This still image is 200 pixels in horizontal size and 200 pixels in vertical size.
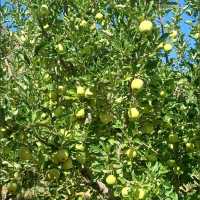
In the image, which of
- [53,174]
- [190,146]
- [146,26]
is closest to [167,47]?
[146,26]

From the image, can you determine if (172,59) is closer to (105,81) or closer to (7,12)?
(105,81)

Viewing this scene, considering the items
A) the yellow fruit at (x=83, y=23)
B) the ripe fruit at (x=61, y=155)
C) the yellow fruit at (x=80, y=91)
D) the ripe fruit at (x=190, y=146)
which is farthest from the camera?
the ripe fruit at (x=190, y=146)

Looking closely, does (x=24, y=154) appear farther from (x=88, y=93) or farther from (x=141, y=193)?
(x=141, y=193)

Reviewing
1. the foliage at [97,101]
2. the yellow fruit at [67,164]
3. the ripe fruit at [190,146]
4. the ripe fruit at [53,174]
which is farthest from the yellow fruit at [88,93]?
the ripe fruit at [190,146]

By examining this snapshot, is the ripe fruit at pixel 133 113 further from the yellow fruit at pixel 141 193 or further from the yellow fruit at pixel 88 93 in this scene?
the yellow fruit at pixel 141 193

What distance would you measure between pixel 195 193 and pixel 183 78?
1111mm

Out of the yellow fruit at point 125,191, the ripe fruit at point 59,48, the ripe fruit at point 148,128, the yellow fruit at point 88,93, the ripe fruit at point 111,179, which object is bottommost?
Result: the yellow fruit at point 125,191

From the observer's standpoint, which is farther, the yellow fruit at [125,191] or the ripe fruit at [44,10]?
the ripe fruit at [44,10]

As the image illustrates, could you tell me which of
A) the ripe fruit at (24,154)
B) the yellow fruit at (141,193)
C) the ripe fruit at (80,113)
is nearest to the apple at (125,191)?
the yellow fruit at (141,193)

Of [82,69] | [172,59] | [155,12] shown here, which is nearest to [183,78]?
[172,59]

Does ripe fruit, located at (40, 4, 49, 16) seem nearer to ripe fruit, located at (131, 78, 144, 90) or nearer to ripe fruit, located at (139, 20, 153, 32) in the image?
ripe fruit, located at (139, 20, 153, 32)

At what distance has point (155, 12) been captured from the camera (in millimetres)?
4391

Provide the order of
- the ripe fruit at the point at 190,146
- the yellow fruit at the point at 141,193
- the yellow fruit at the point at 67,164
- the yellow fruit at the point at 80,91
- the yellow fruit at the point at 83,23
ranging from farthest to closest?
the ripe fruit at the point at 190,146 < the yellow fruit at the point at 83,23 < the yellow fruit at the point at 67,164 < the yellow fruit at the point at 80,91 < the yellow fruit at the point at 141,193

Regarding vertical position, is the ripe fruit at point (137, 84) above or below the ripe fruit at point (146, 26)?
below
